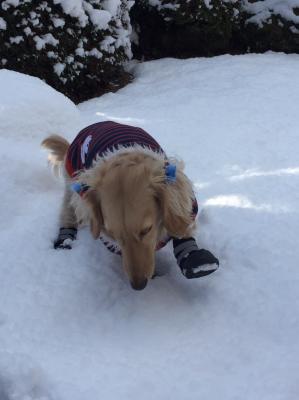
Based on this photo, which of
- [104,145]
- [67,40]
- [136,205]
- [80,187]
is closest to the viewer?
[136,205]

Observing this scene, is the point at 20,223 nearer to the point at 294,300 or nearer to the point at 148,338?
the point at 148,338

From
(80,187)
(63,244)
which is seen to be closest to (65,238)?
(63,244)

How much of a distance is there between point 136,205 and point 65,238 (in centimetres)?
77

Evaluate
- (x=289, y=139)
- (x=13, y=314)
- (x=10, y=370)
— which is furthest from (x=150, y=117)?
(x=10, y=370)

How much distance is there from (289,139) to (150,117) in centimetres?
128

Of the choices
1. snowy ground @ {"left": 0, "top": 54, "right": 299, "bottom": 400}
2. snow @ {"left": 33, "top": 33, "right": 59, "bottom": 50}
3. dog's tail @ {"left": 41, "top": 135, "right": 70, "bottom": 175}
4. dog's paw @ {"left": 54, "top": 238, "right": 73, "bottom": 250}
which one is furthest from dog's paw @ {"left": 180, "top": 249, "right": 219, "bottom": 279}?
snow @ {"left": 33, "top": 33, "right": 59, "bottom": 50}

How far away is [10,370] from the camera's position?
1777 mm

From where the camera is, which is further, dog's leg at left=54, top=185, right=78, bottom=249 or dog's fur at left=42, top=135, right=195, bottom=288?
dog's leg at left=54, top=185, right=78, bottom=249

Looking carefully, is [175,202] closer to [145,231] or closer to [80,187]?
[145,231]

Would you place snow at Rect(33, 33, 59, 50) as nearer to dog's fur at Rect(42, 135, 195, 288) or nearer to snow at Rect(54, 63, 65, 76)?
snow at Rect(54, 63, 65, 76)

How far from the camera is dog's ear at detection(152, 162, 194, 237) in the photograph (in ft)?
6.82

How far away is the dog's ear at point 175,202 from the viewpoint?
208 centimetres

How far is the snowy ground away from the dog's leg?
53mm

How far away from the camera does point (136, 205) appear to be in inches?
77.4
